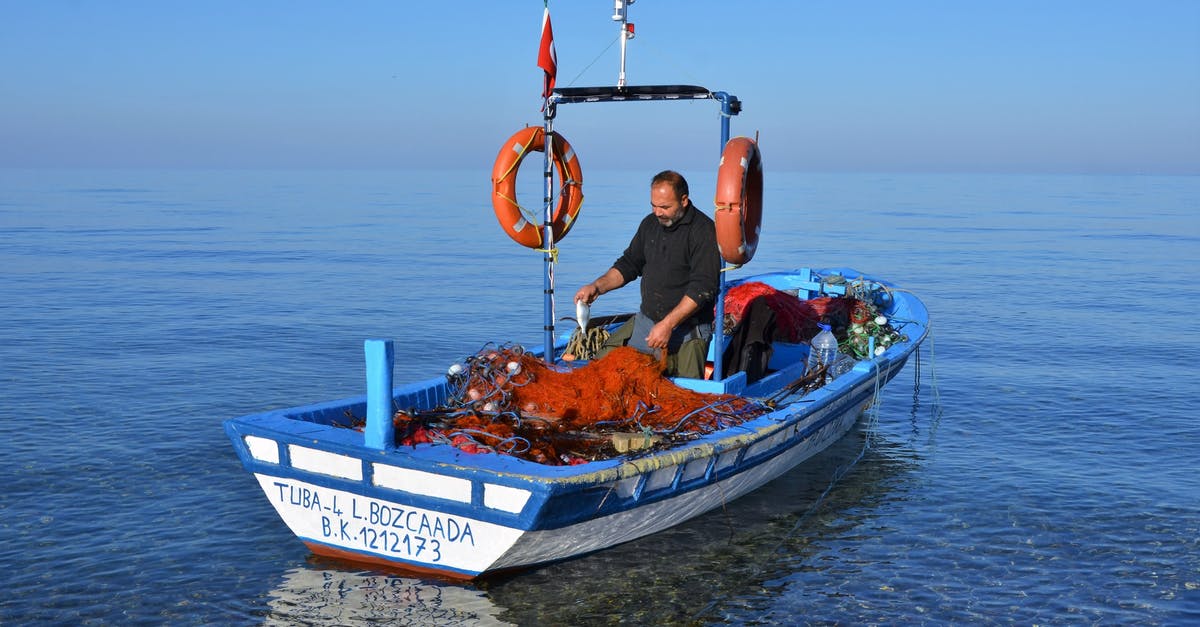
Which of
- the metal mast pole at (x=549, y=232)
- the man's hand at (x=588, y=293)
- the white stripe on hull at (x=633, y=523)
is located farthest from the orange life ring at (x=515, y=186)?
the white stripe on hull at (x=633, y=523)

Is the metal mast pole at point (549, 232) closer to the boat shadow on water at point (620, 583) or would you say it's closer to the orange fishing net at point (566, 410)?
the orange fishing net at point (566, 410)

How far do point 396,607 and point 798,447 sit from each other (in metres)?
4.15

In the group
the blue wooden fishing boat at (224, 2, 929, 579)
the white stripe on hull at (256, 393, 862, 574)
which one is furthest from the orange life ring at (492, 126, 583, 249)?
the white stripe on hull at (256, 393, 862, 574)

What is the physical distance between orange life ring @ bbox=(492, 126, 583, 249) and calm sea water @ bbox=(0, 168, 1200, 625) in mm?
3041

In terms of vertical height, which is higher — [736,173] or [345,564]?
[736,173]

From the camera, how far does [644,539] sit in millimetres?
8336

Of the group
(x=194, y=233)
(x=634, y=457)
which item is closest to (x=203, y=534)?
(x=634, y=457)

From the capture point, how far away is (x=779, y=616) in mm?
7242

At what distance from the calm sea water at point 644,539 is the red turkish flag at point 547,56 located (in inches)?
158

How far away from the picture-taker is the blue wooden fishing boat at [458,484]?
6.57m

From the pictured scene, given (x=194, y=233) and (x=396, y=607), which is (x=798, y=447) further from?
(x=194, y=233)

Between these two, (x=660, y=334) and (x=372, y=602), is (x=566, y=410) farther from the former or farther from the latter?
(x=372, y=602)

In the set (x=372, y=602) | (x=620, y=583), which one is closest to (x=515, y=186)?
(x=620, y=583)

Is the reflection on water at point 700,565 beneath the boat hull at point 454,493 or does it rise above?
beneath
